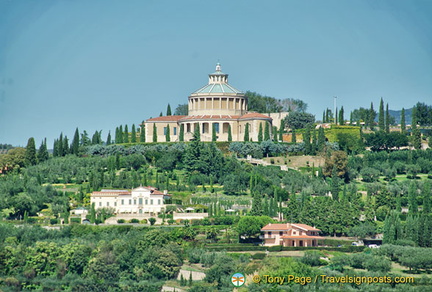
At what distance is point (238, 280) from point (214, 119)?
4541cm

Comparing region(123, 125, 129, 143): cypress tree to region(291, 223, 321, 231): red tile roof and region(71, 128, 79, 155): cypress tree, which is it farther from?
region(291, 223, 321, 231): red tile roof

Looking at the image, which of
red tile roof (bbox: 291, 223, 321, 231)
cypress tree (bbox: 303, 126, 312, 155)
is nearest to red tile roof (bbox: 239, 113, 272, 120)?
cypress tree (bbox: 303, 126, 312, 155)

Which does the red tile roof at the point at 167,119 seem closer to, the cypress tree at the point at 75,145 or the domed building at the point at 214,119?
the domed building at the point at 214,119

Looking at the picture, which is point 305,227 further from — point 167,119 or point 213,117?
point 167,119

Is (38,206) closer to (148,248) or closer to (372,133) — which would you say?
(148,248)

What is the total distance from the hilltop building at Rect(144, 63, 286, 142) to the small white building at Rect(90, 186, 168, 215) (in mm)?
24055

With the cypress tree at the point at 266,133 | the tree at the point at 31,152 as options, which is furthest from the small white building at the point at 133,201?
the cypress tree at the point at 266,133

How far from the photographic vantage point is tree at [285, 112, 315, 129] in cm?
11450

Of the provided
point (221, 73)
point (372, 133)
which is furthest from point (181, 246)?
point (221, 73)

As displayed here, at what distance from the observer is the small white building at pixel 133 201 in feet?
276

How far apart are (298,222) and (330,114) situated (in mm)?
41235

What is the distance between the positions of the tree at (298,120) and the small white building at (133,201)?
33.2 metres

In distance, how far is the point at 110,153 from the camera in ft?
338

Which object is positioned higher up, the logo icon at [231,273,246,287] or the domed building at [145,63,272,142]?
the domed building at [145,63,272,142]
